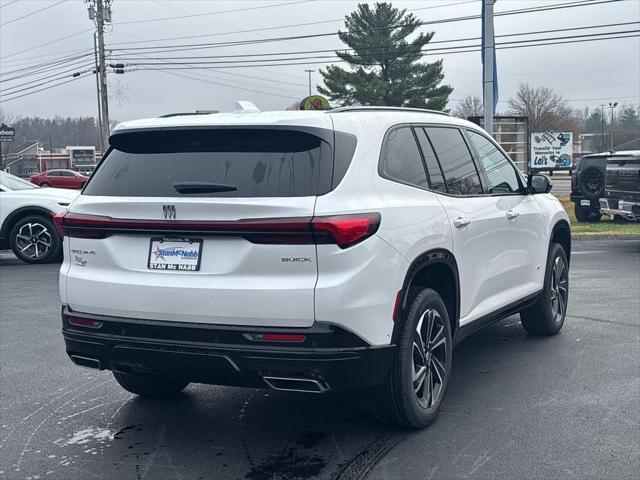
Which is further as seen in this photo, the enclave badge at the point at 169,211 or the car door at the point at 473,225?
the car door at the point at 473,225

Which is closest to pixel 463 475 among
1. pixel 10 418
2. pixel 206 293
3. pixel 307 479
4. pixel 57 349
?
pixel 307 479

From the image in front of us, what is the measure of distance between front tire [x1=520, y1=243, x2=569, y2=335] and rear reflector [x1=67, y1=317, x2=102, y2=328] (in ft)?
12.8

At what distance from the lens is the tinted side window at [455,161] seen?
520 centimetres

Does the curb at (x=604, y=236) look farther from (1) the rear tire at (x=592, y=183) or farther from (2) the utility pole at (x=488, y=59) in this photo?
(2) the utility pole at (x=488, y=59)

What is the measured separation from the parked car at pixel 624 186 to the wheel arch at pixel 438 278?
9833mm

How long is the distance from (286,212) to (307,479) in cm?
132

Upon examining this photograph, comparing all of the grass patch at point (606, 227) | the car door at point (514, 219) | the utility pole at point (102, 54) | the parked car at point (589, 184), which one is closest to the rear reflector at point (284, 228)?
the car door at point (514, 219)

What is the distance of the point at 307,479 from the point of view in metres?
3.93

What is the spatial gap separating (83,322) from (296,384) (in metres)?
1.27

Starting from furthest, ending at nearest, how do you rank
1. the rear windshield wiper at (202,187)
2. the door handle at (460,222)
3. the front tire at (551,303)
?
the front tire at (551,303), the door handle at (460,222), the rear windshield wiper at (202,187)

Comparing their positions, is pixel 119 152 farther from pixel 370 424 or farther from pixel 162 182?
pixel 370 424

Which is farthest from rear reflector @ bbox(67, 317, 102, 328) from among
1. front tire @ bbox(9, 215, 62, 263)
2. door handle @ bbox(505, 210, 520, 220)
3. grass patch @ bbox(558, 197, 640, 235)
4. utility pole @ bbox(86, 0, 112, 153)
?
utility pole @ bbox(86, 0, 112, 153)

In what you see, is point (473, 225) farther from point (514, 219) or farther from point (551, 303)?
point (551, 303)

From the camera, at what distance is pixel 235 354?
3.91 metres
